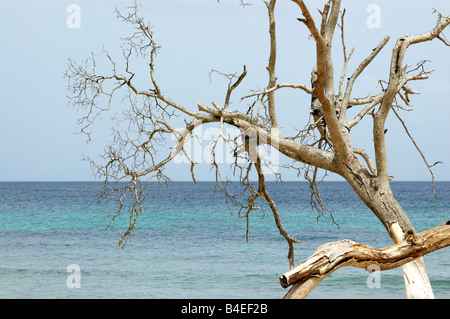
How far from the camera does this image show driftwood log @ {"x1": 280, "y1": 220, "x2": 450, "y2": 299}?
4625mm

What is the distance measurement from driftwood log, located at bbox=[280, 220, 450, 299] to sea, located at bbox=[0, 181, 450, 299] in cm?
93

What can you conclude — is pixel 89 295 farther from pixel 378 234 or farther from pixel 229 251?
pixel 378 234

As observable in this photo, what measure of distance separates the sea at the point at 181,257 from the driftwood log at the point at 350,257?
0.93m

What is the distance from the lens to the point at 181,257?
60.5ft

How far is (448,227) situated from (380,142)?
1.23 meters

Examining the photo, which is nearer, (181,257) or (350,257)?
(350,257)

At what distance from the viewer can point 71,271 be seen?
15.9m

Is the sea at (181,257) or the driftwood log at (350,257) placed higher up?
the driftwood log at (350,257)

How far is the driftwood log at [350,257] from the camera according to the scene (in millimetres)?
4625

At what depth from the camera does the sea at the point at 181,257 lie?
13.5 m

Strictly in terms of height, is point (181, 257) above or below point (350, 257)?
below

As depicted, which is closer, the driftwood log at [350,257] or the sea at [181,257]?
the driftwood log at [350,257]

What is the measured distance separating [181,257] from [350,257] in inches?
547
